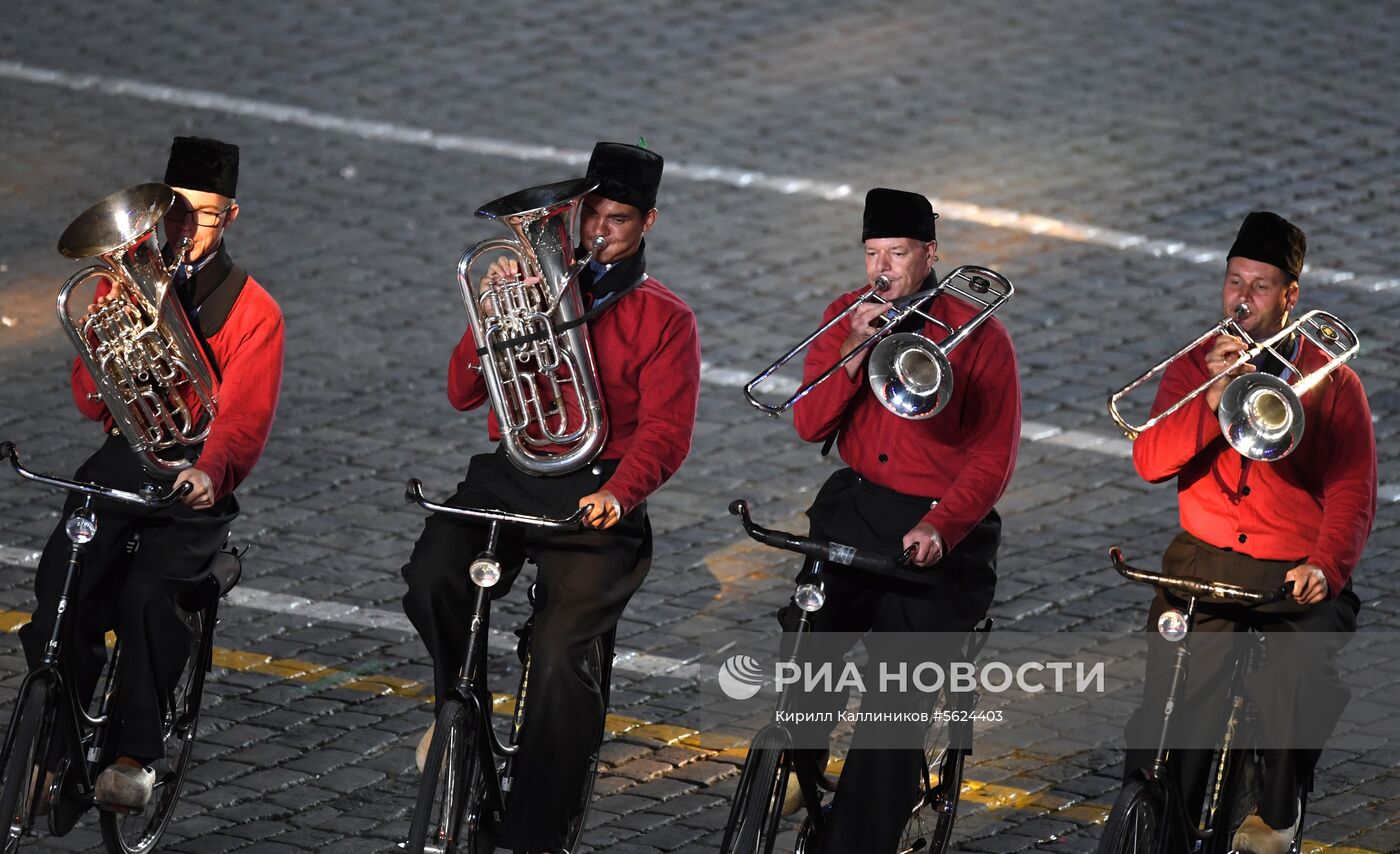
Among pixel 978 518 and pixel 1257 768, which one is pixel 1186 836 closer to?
pixel 1257 768

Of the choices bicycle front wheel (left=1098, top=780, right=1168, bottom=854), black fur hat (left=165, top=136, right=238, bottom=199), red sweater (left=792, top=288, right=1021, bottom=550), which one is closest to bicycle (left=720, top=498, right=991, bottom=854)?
red sweater (left=792, top=288, right=1021, bottom=550)

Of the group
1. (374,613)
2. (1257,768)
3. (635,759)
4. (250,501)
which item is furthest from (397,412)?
(1257,768)

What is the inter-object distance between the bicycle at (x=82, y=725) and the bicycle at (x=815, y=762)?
5.96 feet

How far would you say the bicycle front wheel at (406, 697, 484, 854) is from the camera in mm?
5906

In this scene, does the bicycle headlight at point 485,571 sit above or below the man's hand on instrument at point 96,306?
below

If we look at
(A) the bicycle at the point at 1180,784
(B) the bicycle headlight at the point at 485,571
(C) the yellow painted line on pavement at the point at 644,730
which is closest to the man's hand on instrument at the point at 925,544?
(A) the bicycle at the point at 1180,784

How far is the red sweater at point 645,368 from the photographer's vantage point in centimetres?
638

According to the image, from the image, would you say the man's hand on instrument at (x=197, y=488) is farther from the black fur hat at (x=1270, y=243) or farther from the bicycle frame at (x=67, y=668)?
the black fur hat at (x=1270, y=243)

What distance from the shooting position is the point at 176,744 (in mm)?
6930

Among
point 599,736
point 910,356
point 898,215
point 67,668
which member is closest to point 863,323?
point 910,356

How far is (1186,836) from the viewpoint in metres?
6.23

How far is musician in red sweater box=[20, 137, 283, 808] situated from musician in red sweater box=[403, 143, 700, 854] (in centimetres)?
66

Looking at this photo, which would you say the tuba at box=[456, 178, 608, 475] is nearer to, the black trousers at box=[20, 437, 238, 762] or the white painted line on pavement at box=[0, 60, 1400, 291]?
the black trousers at box=[20, 437, 238, 762]

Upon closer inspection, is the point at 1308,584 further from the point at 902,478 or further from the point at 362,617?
the point at 362,617
